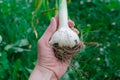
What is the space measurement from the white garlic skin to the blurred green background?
0.69 metres

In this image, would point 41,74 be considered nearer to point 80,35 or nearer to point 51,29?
point 51,29

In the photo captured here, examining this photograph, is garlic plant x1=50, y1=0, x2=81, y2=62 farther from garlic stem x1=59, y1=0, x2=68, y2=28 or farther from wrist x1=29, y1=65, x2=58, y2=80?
wrist x1=29, y1=65, x2=58, y2=80

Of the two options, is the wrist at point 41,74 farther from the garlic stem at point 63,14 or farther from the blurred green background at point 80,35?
the blurred green background at point 80,35

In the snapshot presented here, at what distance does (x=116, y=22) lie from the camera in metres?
4.06

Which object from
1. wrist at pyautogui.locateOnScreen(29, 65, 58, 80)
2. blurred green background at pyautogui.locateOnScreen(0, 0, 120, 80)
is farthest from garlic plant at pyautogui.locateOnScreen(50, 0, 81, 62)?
blurred green background at pyautogui.locateOnScreen(0, 0, 120, 80)

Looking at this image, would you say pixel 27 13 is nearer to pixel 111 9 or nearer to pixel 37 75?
pixel 111 9

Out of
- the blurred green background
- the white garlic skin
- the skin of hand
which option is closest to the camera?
the white garlic skin

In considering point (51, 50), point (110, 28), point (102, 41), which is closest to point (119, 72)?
point (102, 41)

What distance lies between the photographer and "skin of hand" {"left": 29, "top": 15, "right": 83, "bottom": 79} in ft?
7.11

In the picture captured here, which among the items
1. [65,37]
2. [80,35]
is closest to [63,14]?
[65,37]

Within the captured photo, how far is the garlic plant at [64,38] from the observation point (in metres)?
2.06

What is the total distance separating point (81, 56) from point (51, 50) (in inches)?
50.2

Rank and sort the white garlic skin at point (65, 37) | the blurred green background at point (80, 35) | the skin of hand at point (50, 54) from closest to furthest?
1. the white garlic skin at point (65, 37)
2. the skin of hand at point (50, 54)
3. the blurred green background at point (80, 35)

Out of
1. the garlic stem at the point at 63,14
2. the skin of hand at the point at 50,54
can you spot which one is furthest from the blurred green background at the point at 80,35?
the garlic stem at the point at 63,14
